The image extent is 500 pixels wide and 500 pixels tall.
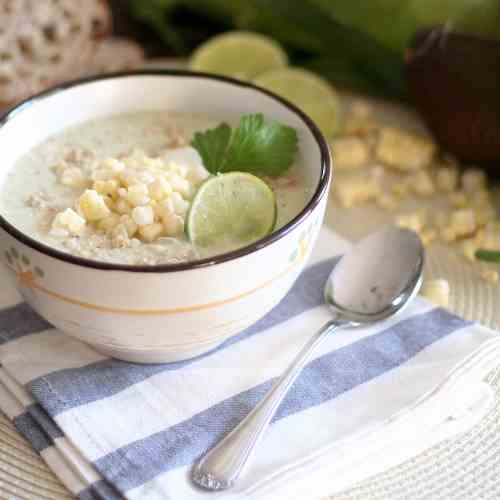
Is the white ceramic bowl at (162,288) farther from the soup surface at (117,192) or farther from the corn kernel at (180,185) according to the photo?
the corn kernel at (180,185)

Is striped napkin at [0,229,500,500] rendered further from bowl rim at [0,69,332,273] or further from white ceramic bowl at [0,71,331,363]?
bowl rim at [0,69,332,273]

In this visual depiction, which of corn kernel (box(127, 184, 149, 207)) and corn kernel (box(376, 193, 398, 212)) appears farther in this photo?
corn kernel (box(376, 193, 398, 212))

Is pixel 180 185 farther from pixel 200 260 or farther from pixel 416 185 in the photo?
pixel 416 185

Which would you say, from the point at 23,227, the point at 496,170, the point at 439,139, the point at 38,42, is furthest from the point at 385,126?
the point at 23,227

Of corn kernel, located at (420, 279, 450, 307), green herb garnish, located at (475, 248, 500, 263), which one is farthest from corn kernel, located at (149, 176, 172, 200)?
green herb garnish, located at (475, 248, 500, 263)

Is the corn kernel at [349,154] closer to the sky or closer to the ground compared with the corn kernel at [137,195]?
closer to the ground

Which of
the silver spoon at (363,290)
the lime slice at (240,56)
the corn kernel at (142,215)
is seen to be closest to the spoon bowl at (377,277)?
Answer: the silver spoon at (363,290)

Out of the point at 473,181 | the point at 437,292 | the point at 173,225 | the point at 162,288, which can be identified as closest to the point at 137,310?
the point at 162,288

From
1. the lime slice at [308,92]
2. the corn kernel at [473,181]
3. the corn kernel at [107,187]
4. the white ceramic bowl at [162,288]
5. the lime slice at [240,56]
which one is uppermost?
the corn kernel at [107,187]
